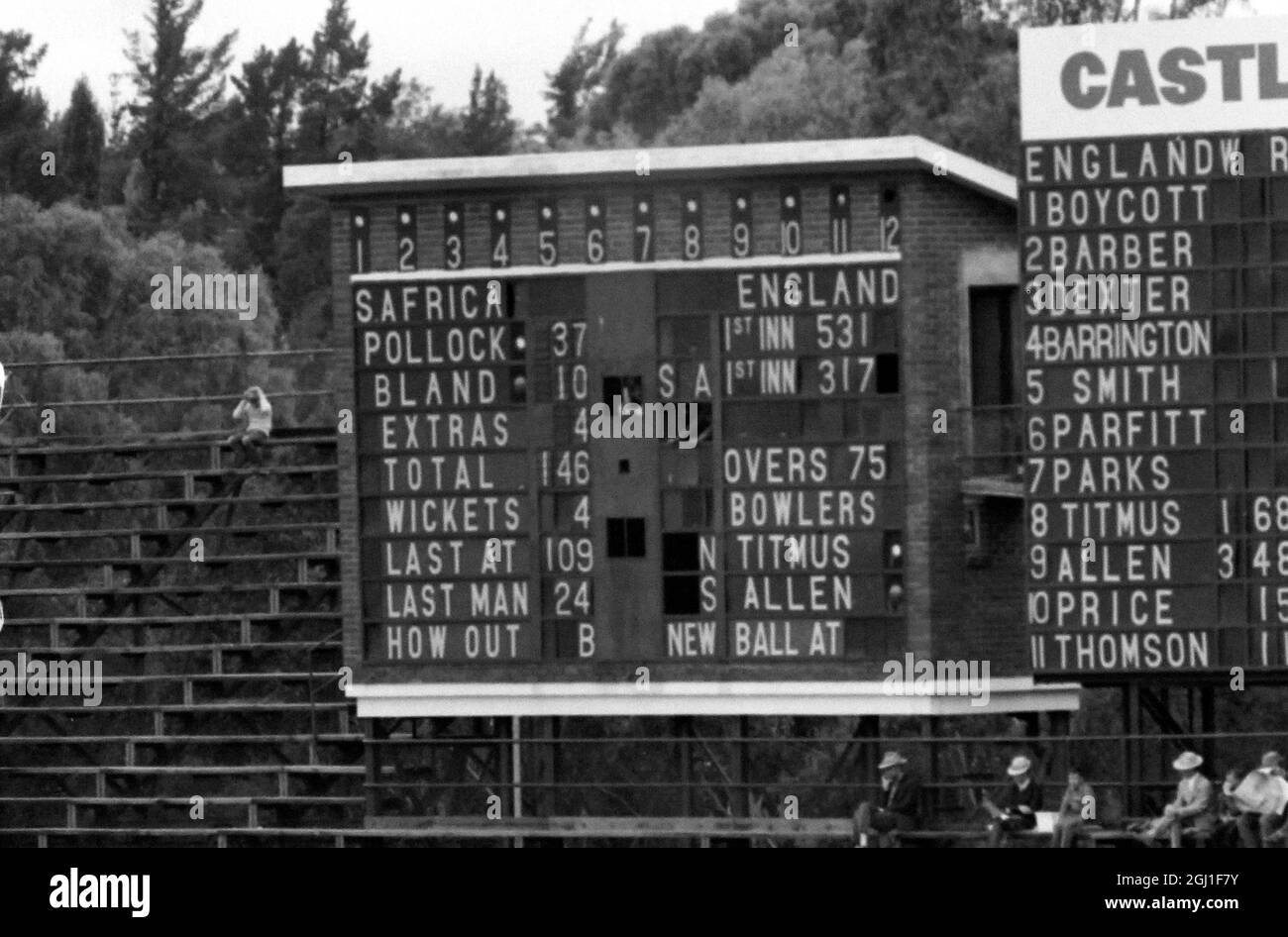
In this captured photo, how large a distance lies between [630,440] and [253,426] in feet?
20.5

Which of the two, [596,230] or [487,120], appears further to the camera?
[487,120]

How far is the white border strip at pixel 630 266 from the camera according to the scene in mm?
27531

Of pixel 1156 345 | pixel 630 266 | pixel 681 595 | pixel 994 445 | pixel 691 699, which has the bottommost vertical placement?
pixel 691 699

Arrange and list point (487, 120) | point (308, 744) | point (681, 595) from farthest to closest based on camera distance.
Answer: point (487, 120) < point (308, 744) < point (681, 595)

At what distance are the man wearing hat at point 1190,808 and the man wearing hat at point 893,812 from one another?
7.57 feet

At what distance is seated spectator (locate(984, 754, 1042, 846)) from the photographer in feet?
86.5

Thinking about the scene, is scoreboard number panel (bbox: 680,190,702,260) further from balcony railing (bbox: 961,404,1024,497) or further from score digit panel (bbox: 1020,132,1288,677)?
score digit panel (bbox: 1020,132,1288,677)

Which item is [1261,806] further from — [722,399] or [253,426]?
[253,426]

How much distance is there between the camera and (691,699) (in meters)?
28.1

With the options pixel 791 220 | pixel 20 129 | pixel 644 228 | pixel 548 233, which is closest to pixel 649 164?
pixel 644 228

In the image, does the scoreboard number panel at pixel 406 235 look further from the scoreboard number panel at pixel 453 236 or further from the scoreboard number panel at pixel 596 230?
the scoreboard number panel at pixel 596 230

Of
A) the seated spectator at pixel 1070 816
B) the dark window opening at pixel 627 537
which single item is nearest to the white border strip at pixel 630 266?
the dark window opening at pixel 627 537

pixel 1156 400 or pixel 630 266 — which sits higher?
pixel 630 266

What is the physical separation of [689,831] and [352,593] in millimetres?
3649
